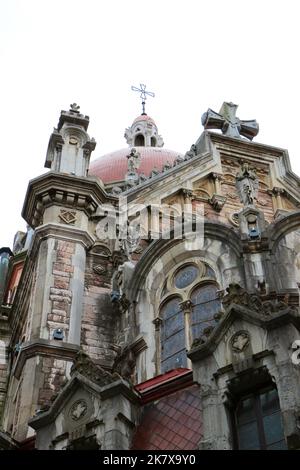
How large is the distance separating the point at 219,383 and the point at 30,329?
7.21 metres

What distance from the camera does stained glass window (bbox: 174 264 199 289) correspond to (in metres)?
19.6

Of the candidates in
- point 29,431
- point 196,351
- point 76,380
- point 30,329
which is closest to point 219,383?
point 196,351

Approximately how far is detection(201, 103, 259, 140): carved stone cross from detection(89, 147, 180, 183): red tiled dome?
13.4 metres

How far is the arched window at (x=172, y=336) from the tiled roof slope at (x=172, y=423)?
3227mm

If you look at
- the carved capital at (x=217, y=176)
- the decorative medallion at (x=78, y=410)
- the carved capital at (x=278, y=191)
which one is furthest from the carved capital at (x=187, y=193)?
the decorative medallion at (x=78, y=410)

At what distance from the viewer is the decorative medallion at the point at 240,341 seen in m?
13.2

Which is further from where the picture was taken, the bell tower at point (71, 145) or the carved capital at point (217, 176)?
the carved capital at point (217, 176)

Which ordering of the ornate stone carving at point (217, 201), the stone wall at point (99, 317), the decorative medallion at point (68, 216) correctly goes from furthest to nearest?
the ornate stone carving at point (217, 201) < the decorative medallion at point (68, 216) < the stone wall at point (99, 317)

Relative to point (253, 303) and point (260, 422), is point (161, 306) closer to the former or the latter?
point (253, 303)

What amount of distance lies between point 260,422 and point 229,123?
15.6 meters

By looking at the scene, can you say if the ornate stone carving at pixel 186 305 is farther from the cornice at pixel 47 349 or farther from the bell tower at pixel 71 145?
the bell tower at pixel 71 145

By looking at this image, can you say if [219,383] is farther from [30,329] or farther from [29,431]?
[30,329]

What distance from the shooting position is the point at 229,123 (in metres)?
26.5

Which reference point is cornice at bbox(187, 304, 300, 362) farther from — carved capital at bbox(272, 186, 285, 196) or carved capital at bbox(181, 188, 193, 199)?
carved capital at bbox(272, 186, 285, 196)
